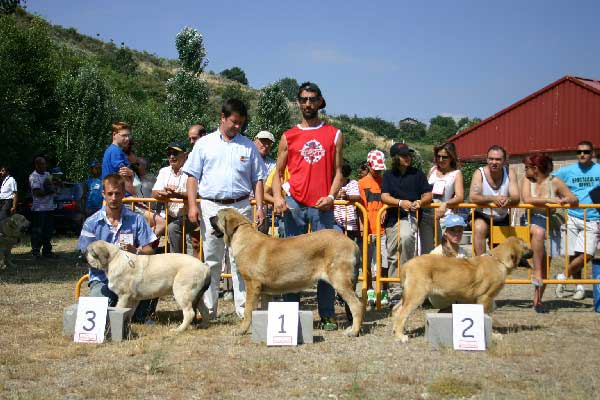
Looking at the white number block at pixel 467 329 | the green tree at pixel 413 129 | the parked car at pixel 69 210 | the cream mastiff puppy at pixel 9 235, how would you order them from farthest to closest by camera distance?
the green tree at pixel 413 129, the parked car at pixel 69 210, the cream mastiff puppy at pixel 9 235, the white number block at pixel 467 329

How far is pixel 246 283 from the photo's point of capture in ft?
20.1

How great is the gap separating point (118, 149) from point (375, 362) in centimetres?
502

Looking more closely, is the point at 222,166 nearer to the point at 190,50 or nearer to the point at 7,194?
the point at 7,194

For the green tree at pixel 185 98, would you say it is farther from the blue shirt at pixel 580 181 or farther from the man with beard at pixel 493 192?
the man with beard at pixel 493 192

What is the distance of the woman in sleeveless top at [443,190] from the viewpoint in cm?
776

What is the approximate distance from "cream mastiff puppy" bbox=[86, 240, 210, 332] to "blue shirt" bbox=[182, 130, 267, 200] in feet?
2.68

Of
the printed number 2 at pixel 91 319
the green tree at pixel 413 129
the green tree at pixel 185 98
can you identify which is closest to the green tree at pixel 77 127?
the green tree at pixel 185 98

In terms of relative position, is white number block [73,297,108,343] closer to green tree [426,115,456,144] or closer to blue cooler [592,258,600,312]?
blue cooler [592,258,600,312]

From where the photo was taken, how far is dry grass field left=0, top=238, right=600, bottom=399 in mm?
4230

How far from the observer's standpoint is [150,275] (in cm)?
619

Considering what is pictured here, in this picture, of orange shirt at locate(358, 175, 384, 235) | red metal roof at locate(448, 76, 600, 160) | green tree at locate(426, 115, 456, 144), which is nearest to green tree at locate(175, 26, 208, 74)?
red metal roof at locate(448, 76, 600, 160)

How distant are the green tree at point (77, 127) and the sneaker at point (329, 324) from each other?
1061 inches

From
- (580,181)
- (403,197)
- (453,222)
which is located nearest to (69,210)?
(403,197)

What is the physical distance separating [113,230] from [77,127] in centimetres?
2686
